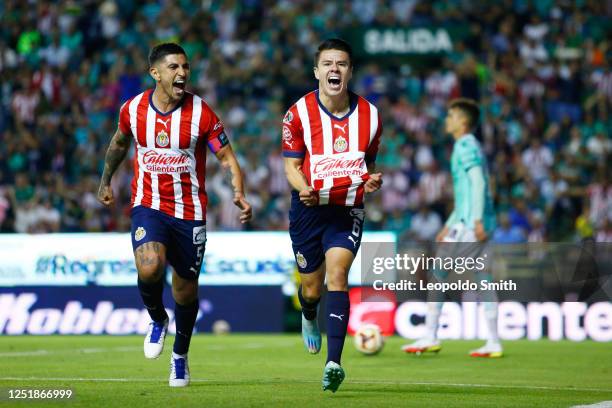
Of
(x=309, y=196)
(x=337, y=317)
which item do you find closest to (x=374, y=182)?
(x=309, y=196)

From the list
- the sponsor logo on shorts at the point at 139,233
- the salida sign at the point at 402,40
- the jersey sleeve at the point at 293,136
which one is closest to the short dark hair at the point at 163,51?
the jersey sleeve at the point at 293,136

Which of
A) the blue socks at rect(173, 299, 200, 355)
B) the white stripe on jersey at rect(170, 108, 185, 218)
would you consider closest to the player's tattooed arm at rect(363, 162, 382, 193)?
the white stripe on jersey at rect(170, 108, 185, 218)

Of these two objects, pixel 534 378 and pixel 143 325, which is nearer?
pixel 534 378

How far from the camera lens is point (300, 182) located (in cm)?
925

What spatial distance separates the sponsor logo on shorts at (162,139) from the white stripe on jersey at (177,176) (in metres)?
0.04

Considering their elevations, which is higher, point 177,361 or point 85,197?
point 85,197

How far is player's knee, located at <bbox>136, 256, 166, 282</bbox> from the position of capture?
29.9ft

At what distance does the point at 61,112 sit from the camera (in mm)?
25016

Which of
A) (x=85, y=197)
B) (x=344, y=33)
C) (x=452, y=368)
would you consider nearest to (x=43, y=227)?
(x=85, y=197)

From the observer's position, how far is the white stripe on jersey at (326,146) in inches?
367

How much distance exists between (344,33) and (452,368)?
15.0 m

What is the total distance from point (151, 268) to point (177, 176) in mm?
732

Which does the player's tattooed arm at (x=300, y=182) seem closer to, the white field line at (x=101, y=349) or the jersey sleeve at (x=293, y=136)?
the jersey sleeve at (x=293, y=136)

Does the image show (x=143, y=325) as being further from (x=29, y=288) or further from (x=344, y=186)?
(x=344, y=186)
